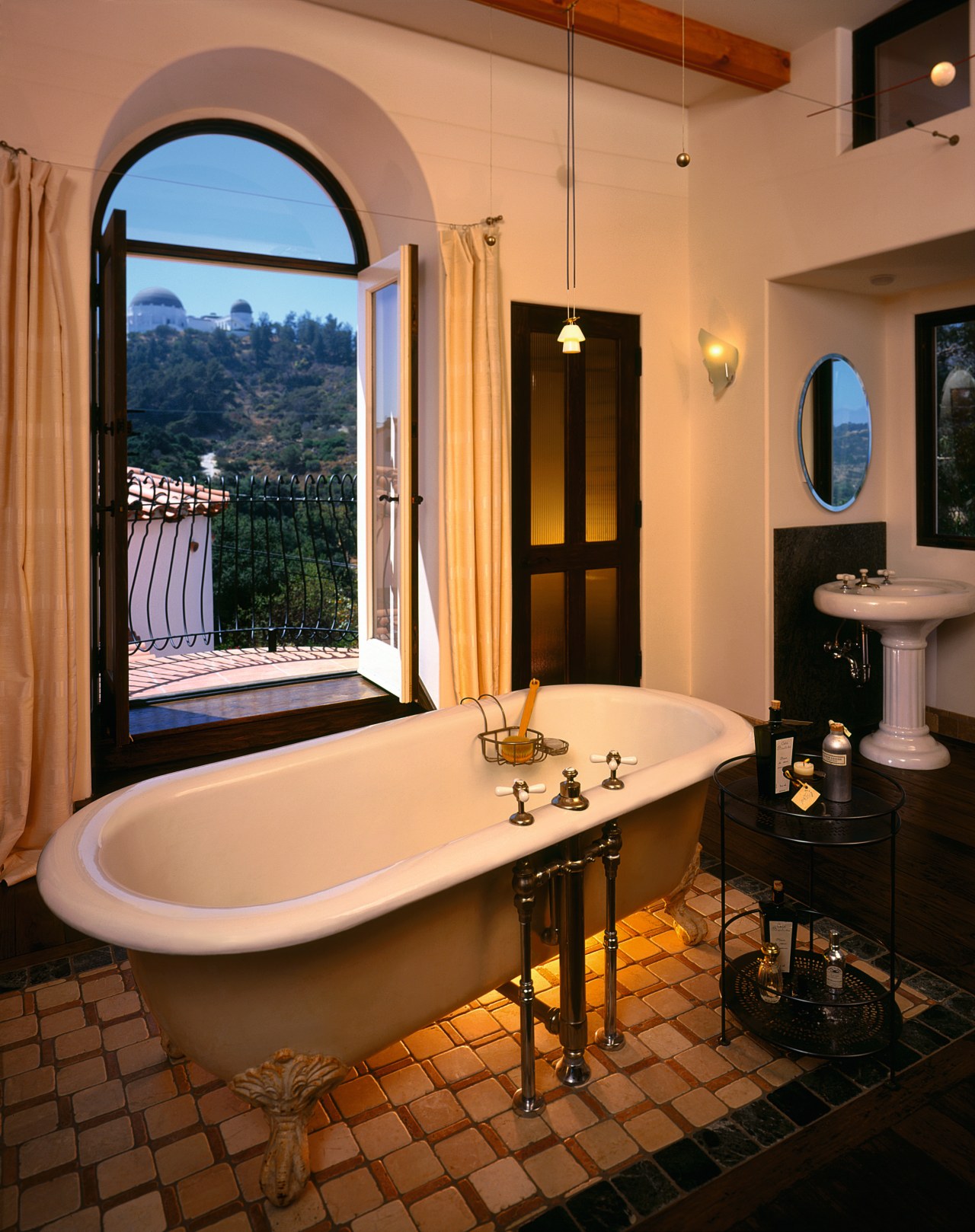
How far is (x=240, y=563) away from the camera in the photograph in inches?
282

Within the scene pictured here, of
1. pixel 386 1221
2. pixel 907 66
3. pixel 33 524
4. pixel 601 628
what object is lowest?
pixel 386 1221

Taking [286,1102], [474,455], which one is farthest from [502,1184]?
[474,455]

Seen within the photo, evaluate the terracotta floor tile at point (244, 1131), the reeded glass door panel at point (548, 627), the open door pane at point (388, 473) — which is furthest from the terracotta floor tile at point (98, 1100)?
the reeded glass door panel at point (548, 627)

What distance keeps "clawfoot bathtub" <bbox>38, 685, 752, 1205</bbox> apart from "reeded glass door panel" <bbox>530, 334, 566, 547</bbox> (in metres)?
1.65

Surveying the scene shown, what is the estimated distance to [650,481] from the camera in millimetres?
4840

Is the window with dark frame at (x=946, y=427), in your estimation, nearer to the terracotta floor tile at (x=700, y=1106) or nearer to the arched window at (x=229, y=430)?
the arched window at (x=229, y=430)

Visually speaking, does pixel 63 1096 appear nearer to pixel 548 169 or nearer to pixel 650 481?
pixel 650 481

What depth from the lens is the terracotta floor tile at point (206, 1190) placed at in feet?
5.91

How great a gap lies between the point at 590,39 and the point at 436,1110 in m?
4.15

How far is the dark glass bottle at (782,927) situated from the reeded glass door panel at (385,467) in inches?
101

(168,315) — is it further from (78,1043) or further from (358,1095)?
(358,1095)

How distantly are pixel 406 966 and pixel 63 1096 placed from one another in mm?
913

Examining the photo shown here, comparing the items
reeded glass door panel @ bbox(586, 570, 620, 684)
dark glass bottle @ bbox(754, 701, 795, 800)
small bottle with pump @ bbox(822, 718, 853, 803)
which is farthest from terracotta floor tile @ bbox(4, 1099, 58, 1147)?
reeded glass door panel @ bbox(586, 570, 620, 684)

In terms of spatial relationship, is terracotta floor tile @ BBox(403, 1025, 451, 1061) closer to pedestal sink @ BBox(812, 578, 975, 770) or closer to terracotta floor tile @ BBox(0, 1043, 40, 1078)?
terracotta floor tile @ BBox(0, 1043, 40, 1078)
